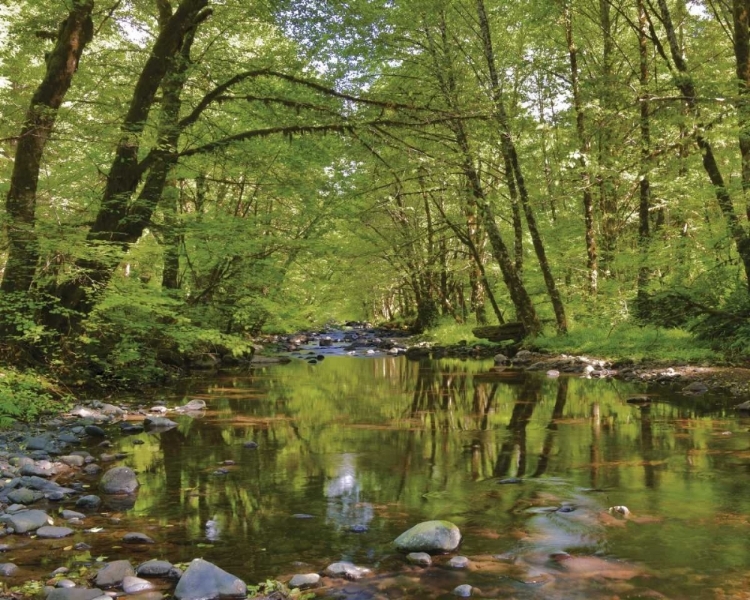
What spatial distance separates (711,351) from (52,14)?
48.1 ft

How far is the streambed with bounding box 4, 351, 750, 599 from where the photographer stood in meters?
3.76

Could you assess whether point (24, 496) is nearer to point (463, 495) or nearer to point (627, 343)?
point (463, 495)

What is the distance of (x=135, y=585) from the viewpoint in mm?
3457

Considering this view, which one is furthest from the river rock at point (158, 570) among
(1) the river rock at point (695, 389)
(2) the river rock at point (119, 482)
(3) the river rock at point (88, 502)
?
(1) the river rock at point (695, 389)

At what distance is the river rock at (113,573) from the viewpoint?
137 inches

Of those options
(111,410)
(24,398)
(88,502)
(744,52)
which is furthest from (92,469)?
(744,52)

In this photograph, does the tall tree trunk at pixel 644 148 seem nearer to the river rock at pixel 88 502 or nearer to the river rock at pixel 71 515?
the river rock at pixel 88 502

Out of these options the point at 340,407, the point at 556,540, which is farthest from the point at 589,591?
the point at 340,407

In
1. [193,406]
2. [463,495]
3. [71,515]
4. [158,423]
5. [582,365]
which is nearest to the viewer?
[71,515]

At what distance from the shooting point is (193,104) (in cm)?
1431

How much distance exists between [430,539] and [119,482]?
307 cm

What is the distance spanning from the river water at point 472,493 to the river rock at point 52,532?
273 mm

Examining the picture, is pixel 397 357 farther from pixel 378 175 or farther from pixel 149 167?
pixel 149 167

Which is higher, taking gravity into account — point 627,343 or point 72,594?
point 627,343
